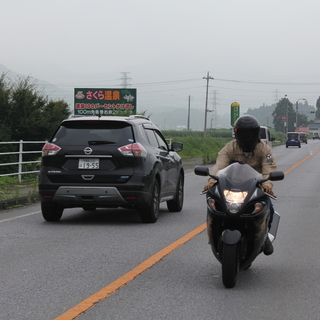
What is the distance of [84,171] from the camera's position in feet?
36.7

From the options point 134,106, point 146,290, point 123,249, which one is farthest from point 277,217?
point 134,106

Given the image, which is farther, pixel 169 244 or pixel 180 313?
pixel 169 244

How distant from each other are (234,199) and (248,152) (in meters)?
1.07

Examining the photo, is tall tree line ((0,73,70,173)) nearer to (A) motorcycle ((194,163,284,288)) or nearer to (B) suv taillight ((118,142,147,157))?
(B) suv taillight ((118,142,147,157))

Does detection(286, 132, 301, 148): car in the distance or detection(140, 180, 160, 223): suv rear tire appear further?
detection(286, 132, 301, 148): car in the distance

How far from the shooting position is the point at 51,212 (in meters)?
11.7

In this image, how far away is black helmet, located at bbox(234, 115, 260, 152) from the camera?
6.95 m

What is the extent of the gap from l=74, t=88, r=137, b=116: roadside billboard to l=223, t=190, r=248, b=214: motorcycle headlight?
36.4m

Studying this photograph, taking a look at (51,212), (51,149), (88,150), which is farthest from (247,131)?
(51,212)

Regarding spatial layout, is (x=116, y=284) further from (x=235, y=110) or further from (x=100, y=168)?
(x=235, y=110)

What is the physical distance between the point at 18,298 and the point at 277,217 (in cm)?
276

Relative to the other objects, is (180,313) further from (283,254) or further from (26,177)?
(26,177)

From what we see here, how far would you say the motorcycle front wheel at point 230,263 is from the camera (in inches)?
246

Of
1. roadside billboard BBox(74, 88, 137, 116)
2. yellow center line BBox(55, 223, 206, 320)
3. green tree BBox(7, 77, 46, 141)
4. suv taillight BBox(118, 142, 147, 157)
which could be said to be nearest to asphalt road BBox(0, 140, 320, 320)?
yellow center line BBox(55, 223, 206, 320)
